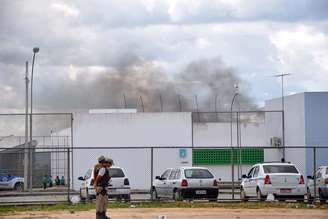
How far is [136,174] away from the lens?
4544cm

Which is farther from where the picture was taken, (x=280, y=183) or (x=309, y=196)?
(x=309, y=196)

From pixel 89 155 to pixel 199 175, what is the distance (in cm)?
1827

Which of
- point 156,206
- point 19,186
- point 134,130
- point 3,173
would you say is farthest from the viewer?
point 134,130

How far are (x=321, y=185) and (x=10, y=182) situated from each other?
17.1 meters

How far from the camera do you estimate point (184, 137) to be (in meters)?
48.8

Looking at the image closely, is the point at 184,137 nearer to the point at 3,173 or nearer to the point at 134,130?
the point at 134,130

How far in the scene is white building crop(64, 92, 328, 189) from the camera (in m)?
39.2

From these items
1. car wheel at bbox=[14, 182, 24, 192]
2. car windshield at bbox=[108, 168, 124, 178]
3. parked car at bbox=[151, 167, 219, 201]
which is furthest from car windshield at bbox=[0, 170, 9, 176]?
parked car at bbox=[151, 167, 219, 201]

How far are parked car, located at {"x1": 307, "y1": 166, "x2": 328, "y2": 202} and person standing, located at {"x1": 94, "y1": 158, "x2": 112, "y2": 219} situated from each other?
10.8 meters

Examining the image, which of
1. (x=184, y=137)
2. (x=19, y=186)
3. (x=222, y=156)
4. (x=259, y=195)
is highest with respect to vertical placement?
(x=184, y=137)

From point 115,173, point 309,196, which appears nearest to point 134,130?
point 115,173

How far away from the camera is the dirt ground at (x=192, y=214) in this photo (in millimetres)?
21125

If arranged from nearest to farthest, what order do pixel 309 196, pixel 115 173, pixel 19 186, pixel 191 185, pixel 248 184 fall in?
pixel 309 196 < pixel 191 185 < pixel 248 184 < pixel 115 173 < pixel 19 186

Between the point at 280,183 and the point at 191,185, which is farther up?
the point at 280,183
